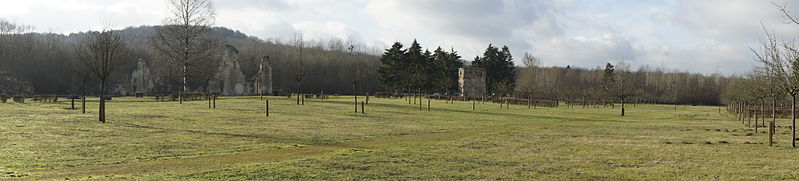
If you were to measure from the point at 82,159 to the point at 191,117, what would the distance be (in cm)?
1633

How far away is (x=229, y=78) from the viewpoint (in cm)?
7044

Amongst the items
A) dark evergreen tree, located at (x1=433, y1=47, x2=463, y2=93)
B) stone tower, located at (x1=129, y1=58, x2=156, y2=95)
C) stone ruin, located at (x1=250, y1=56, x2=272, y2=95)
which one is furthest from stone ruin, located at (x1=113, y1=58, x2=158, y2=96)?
dark evergreen tree, located at (x1=433, y1=47, x2=463, y2=93)

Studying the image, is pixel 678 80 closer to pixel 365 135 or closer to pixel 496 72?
pixel 496 72

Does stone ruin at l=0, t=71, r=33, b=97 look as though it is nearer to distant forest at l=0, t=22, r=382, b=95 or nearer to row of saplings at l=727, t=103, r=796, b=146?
distant forest at l=0, t=22, r=382, b=95

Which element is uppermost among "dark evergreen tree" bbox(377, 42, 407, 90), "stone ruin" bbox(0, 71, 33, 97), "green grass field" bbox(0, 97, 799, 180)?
"dark evergreen tree" bbox(377, 42, 407, 90)

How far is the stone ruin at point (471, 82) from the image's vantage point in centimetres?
9038

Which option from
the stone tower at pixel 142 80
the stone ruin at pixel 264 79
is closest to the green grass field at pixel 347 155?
the stone ruin at pixel 264 79

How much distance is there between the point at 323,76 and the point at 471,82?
43701 mm

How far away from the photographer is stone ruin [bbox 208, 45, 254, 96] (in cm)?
7038

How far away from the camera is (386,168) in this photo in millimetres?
13523

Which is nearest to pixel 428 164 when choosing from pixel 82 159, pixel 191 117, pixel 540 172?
pixel 540 172

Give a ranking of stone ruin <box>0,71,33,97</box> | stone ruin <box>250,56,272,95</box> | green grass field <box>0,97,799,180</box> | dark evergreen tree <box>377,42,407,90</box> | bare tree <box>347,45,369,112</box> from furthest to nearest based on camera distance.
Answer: dark evergreen tree <box>377,42,407,90</box>
stone ruin <box>0,71,33,97</box>
stone ruin <box>250,56,272,95</box>
bare tree <box>347,45,369,112</box>
green grass field <box>0,97,799,180</box>

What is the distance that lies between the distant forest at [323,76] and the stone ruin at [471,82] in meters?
2.89

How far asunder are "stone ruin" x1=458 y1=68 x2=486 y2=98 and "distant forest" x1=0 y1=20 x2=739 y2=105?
2894mm
